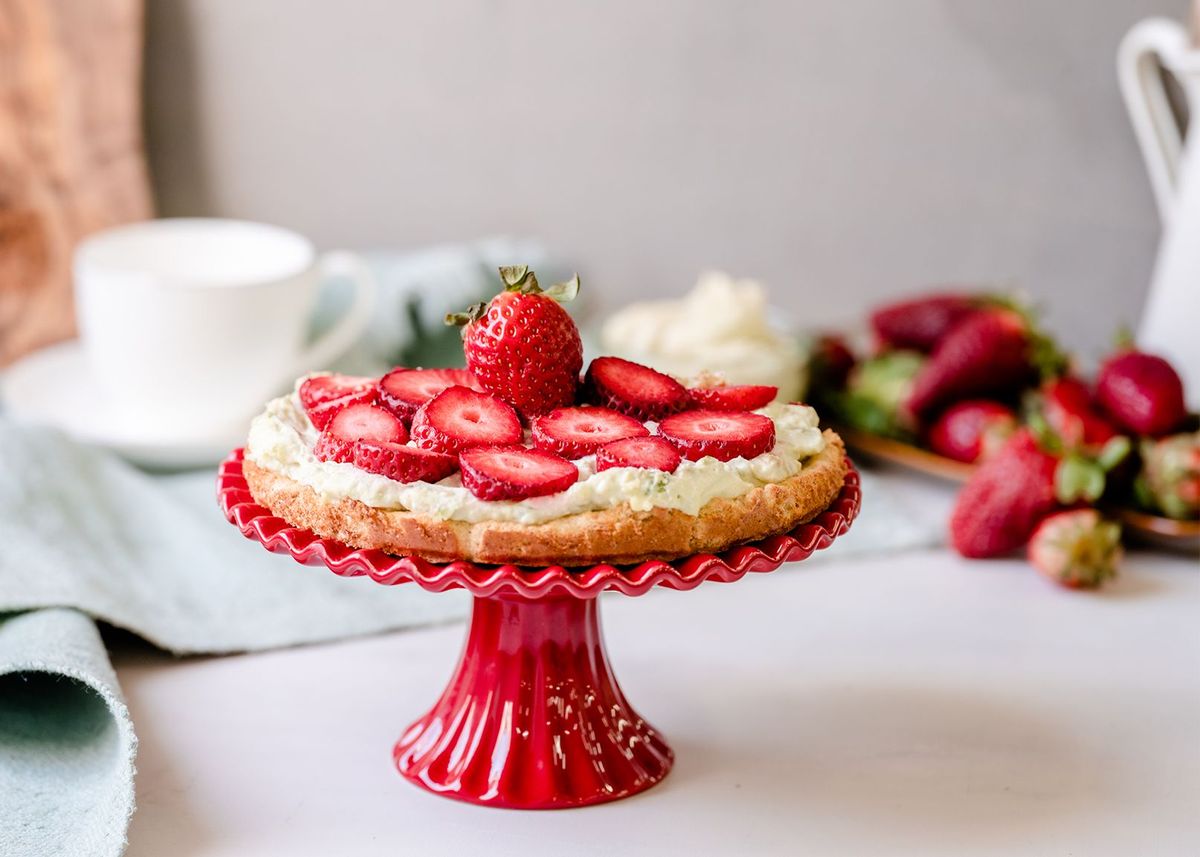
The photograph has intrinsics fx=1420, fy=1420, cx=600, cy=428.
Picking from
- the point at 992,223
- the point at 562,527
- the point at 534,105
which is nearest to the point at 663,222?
the point at 534,105

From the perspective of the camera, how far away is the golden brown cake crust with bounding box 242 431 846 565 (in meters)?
0.91

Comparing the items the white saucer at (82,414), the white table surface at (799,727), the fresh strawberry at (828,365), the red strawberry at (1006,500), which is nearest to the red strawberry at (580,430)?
the white table surface at (799,727)

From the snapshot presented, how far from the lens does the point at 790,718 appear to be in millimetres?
1231

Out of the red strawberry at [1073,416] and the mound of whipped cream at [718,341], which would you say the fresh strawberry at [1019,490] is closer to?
the red strawberry at [1073,416]

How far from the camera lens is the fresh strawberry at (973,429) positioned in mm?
1666

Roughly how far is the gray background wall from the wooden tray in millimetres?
500

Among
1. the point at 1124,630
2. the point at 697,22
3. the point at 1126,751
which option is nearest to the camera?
the point at 1126,751

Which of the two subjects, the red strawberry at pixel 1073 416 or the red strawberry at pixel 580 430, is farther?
the red strawberry at pixel 1073 416

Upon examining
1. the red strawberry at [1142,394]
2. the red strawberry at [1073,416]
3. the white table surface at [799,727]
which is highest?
the red strawberry at [1142,394]

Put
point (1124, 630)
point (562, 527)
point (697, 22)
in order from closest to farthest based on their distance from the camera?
point (562, 527), point (1124, 630), point (697, 22)

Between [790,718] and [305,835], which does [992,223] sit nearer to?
[790,718]

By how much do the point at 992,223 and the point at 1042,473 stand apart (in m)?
0.81

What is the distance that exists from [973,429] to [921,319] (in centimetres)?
21

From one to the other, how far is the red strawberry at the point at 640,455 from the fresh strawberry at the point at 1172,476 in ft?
2.60
